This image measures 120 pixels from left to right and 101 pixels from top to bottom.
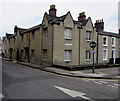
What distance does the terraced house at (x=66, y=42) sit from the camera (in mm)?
17156

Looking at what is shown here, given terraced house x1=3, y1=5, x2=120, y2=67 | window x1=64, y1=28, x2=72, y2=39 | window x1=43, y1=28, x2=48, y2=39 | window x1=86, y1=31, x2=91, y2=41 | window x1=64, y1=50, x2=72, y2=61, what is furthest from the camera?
window x1=86, y1=31, x2=91, y2=41

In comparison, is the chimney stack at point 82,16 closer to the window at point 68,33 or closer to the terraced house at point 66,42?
the terraced house at point 66,42

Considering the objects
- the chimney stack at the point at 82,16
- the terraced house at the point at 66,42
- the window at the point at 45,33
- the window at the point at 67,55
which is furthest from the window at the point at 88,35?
the window at the point at 45,33

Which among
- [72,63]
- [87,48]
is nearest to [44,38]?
[72,63]

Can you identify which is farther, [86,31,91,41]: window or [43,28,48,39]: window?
[86,31,91,41]: window

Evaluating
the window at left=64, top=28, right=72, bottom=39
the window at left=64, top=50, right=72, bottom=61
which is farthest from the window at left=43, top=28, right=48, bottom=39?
the window at left=64, top=50, right=72, bottom=61

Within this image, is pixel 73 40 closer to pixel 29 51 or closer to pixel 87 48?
pixel 87 48

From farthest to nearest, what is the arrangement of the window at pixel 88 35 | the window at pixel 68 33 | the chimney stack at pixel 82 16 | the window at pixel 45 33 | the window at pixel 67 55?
1. the chimney stack at pixel 82 16
2. the window at pixel 88 35
3. the window at pixel 45 33
4. the window at pixel 68 33
5. the window at pixel 67 55

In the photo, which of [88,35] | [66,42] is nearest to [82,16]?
[88,35]

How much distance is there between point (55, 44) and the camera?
1683cm

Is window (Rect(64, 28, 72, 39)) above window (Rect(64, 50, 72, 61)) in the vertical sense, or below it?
above

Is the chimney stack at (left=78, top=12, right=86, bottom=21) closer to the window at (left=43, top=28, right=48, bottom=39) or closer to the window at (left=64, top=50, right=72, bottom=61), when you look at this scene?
the window at (left=43, top=28, right=48, bottom=39)

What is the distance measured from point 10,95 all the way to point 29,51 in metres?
18.1

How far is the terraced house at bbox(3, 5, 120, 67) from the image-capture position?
56.3 ft
